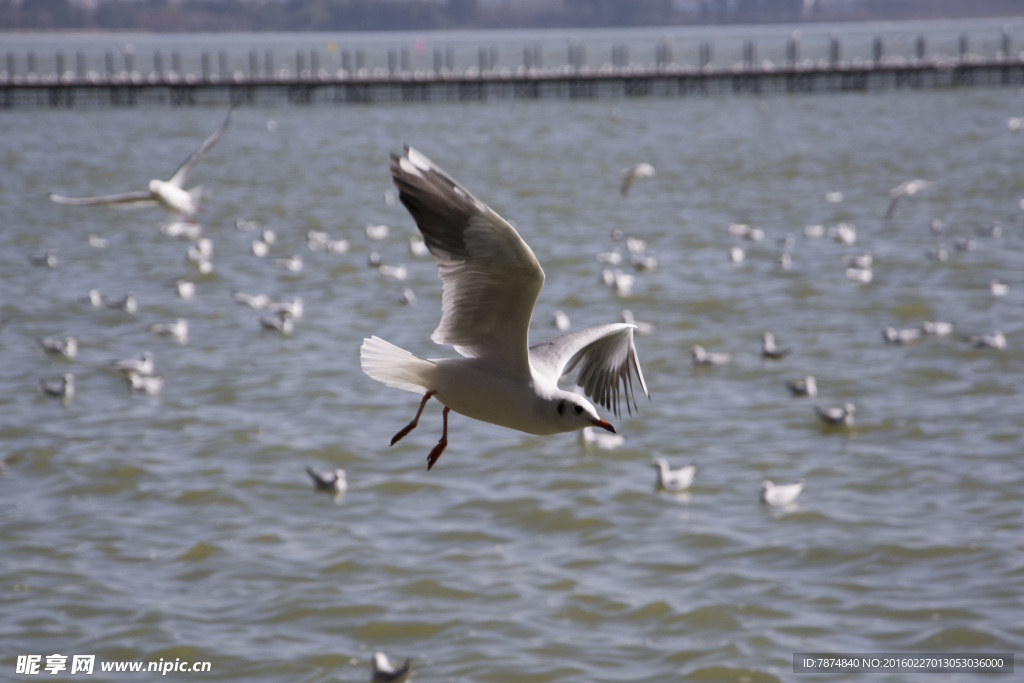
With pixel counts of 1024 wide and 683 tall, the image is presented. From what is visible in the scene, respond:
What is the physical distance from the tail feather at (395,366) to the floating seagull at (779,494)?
622cm

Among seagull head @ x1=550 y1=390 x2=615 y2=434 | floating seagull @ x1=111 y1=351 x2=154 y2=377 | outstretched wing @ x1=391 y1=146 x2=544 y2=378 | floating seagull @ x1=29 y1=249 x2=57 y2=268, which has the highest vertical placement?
outstretched wing @ x1=391 y1=146 x2=544 y2=378

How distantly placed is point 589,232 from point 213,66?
97746 mm

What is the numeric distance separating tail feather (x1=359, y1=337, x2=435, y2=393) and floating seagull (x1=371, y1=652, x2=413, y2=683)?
371 cm

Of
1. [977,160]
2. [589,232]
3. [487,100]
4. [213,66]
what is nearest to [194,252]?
[589,232]

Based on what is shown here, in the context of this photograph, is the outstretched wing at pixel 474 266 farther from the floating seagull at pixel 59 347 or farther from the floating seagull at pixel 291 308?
the floating seagull at pixel 291 308

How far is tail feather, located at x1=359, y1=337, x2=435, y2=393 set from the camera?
15.2 feet

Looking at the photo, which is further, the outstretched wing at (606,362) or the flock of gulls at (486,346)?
the outstretched wing at (606,362)

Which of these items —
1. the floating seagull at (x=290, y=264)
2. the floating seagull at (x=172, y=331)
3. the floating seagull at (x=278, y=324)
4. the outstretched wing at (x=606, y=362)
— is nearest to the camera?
the outstretched wing at (x=606, y=362)

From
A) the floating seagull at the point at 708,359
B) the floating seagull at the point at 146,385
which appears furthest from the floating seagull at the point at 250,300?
the floating seagull at the point at 708,359

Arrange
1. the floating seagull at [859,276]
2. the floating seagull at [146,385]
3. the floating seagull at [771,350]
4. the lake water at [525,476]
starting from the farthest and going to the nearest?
the floating seagull at [859,276] → the floating seagull at [771,350] → the floating seagull at [146,385] → the lake water at [525,476]

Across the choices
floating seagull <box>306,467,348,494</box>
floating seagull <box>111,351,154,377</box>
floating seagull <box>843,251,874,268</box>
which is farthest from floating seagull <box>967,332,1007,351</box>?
floating seagull <box>111,351,154,377</box>

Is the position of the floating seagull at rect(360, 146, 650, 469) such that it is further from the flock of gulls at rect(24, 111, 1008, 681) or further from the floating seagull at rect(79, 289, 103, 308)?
the floating seagull at rect(79, 289, 103, 308)

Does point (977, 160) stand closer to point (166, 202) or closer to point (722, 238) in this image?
point (722, 238)

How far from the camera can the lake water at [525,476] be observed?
8.38m
